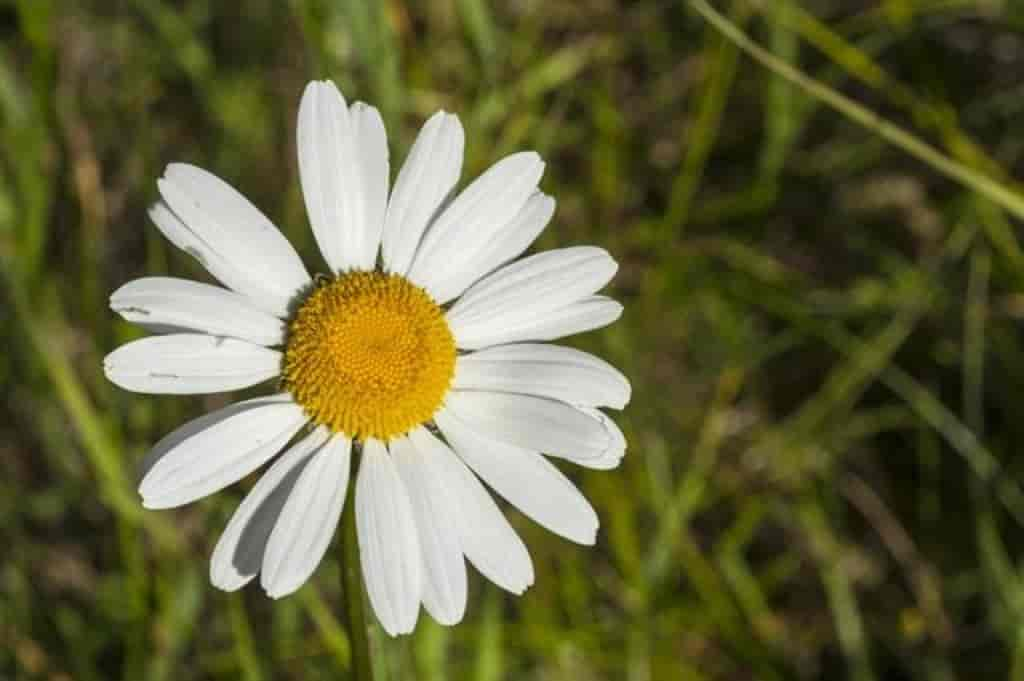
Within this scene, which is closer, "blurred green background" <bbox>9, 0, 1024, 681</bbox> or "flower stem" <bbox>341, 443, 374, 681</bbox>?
"flower stem" <bbox>341, 443, 374, 681</bbox>

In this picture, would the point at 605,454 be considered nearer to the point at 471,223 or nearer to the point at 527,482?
the point at 527,482

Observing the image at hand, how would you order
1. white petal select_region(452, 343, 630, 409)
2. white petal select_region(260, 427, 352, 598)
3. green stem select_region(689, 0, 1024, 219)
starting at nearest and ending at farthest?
white petal select_region(260, 427, 352, 598) → white petal select_region(452, 343, 630, 409) → green stem select_region(689, 0, 1024, 219)

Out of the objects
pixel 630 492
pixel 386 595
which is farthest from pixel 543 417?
pixel 630 492

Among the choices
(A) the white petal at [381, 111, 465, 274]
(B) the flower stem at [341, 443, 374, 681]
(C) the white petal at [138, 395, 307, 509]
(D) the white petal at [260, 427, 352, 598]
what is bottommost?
(B) the flower stem at [341, 443, 374, 681]

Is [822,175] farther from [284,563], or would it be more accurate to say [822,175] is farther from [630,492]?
[284,563]

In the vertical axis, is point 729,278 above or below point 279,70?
below

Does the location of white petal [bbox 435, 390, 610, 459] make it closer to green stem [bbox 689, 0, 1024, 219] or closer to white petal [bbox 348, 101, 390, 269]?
white petal [bbox 348, 101, 390, 269]

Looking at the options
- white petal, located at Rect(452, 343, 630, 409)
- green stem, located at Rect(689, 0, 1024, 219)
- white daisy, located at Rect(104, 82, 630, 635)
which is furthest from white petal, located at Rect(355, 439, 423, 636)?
green stem, located at Rect(689, 0, 1024, 219)

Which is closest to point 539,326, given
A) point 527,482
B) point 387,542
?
point 527,482
